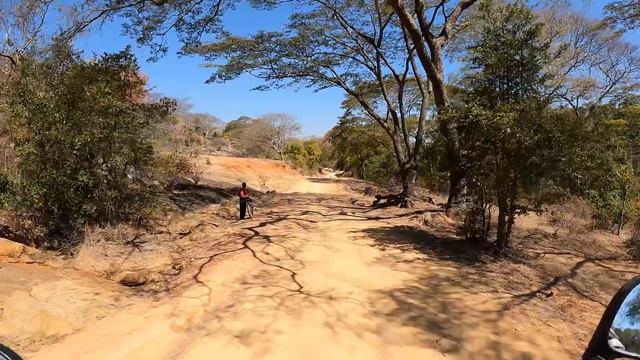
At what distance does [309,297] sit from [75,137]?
492 cm

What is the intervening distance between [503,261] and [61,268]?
7333 mm

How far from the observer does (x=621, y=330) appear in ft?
7.65

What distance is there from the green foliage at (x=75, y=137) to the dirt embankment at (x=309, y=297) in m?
0.85

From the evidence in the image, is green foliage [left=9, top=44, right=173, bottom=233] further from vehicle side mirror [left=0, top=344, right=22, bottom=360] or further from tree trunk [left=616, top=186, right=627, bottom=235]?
tree trunk [left=616, top=186, right=627, bottom=235]

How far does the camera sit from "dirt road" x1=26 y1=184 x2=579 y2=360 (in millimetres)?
5285

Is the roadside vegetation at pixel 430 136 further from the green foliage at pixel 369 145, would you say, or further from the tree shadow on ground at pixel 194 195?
the green foliage at pixel 369 145

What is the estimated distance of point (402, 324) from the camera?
603 cm

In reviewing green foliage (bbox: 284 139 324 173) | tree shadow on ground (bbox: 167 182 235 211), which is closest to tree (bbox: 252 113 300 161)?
green foliage (bbox: 284 139 324 173)

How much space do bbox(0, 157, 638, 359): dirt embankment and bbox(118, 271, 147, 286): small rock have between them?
25cm

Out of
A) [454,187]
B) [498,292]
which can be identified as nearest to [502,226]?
[498,292]

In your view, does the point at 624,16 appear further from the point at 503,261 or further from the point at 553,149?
the point at 503,261

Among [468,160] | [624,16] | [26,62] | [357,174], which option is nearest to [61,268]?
[26,62]

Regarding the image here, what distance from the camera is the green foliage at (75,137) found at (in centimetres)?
837

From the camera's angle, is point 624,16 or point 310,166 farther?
point 310,166
